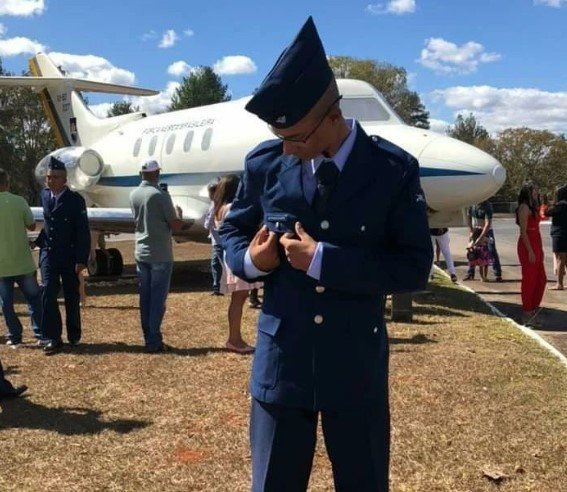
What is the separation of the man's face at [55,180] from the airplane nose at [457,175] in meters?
4.47

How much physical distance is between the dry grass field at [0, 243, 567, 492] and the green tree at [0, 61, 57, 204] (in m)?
47.1

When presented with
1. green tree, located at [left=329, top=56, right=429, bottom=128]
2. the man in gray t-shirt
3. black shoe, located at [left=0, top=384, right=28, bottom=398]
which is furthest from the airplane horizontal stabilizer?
green tree, located at [left=329, top=56, right=429, bottom=128]

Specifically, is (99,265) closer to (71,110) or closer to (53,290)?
(71,110)

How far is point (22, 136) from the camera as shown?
51.8 metres

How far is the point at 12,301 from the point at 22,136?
48773mm

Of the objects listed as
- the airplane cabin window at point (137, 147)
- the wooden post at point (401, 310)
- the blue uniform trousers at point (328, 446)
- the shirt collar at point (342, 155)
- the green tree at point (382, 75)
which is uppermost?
the green tree at point (382, 75)

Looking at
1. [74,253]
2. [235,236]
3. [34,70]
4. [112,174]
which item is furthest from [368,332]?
[34,70]

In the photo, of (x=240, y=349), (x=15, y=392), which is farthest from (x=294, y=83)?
(x=240, y=349)

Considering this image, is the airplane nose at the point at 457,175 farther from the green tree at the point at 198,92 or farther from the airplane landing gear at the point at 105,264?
the green tree at the point at 198,92

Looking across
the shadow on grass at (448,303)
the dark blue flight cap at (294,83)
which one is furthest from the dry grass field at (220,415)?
the dark blue flight cap at (294,83)

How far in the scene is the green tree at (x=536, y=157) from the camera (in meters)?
68.4

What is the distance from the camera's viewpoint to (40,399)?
5.31 m

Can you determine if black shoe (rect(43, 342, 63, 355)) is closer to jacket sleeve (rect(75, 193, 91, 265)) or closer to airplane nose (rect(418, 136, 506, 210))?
jacket sleeve (rect(75, 193, 91, 265))

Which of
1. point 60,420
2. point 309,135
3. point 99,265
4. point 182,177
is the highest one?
point 182,177
